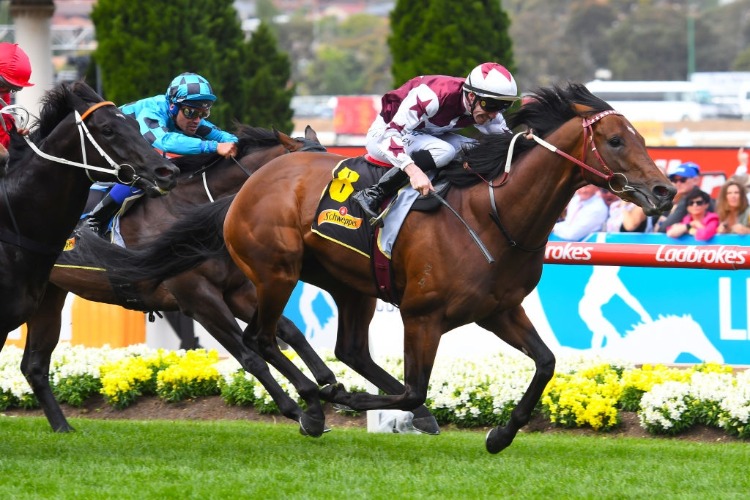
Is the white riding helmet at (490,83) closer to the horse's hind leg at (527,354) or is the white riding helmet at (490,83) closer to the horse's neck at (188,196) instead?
the horse's hind leg at (527,354)

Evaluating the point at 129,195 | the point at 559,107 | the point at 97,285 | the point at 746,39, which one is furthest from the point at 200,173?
the point at 746,39

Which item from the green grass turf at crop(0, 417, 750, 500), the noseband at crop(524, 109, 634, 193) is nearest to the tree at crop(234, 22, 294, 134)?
the green grass turf at crop(0, 417, 750, 500)

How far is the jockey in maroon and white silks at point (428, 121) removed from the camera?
6273mm

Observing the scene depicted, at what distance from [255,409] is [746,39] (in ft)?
248

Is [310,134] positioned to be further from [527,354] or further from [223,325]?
[527,354]

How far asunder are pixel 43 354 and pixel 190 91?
5.95 ft

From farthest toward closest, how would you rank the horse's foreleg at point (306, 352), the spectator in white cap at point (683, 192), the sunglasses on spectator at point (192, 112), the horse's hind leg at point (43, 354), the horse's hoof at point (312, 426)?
the spectator in white cap at point (683, 192), the sunglasses on spectator at point (192, 112), the horse's hind leg at point (43, 354), the horse's foreleg at point (306, 352), the horse's hoof at point (312, 426)

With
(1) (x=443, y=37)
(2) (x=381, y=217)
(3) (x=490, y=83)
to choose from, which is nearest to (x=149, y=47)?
(1) (x=443, y=37)

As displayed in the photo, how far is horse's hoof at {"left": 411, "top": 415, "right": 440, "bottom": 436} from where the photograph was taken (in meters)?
6.97

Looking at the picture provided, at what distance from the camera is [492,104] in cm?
636

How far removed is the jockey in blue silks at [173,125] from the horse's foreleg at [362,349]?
1.40 metres

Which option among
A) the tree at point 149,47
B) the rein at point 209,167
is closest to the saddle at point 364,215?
the rein at point 209,167

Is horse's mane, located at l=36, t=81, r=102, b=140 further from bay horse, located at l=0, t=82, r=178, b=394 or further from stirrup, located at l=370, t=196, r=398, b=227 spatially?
stirrup, located at l=370, t=196, r=398, b=227

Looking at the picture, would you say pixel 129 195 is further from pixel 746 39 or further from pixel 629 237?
pixel 746 39
